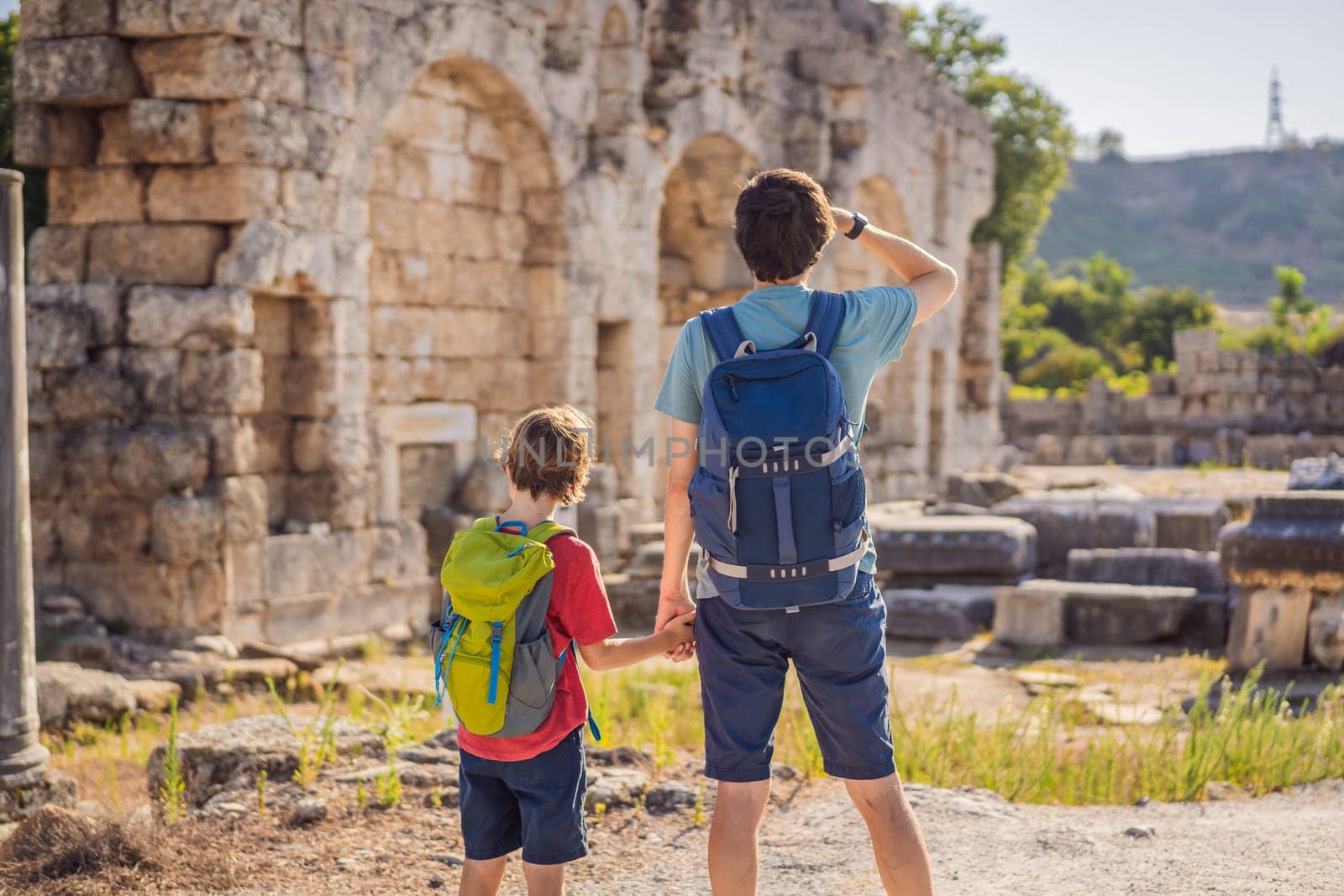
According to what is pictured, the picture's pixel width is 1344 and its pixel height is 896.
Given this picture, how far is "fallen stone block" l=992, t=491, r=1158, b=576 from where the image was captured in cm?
1205

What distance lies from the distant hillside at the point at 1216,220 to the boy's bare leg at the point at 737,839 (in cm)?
7627

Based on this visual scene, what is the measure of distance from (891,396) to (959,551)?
7321 mm

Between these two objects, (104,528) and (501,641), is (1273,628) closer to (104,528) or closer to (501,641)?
(501,641)

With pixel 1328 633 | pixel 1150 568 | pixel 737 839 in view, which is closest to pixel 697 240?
pixel 1150 568

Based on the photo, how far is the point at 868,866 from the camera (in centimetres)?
465

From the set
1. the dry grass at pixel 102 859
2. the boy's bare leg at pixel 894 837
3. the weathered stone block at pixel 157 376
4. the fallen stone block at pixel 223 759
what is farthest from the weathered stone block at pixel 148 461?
the boy's bare leg at pixel 894 837

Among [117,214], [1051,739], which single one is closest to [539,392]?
[117,214]

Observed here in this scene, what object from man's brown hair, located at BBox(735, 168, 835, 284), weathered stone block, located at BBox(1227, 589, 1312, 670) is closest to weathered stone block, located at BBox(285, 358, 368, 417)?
weathered stone block, located at BBox(1227, 589, 1312, 670)

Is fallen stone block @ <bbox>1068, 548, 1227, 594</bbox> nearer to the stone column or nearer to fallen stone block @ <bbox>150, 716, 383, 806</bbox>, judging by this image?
fallen stone block @ <bbox>150, 716, 383, 806</bbox>

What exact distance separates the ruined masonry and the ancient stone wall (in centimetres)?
1403

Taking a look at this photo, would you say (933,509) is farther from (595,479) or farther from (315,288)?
(315,288)

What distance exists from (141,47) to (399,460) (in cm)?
355

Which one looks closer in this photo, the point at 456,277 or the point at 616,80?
the point at 456,277

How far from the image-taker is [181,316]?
29.0 feet
